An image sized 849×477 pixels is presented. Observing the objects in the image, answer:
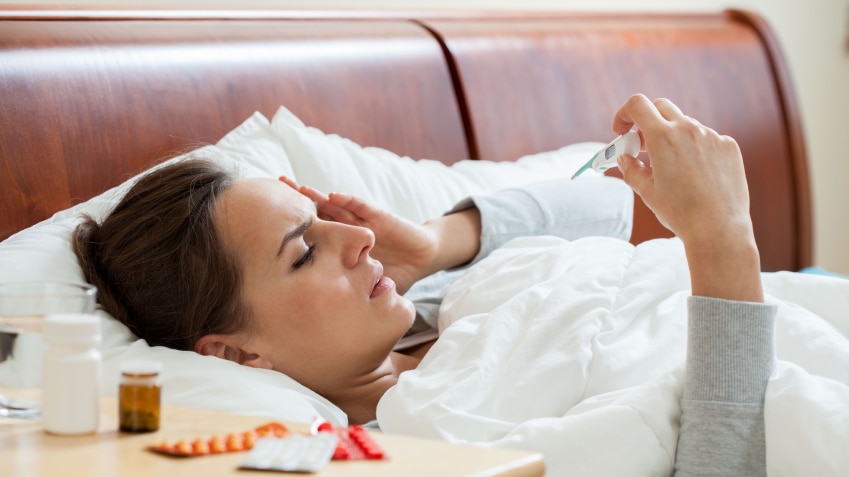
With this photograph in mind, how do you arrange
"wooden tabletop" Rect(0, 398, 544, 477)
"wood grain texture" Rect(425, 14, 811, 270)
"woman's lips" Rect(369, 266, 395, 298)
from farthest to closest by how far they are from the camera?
"wood grain texture" Rect(425, 14, 811, 270) < "woman's lips" Rect(369, 266, 395, 298) < "wooden tabletop" Rect(0, 398, 544, 477)

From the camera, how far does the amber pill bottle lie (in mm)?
783

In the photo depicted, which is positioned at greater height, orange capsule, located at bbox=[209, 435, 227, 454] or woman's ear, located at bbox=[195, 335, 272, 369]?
orange capsule, located at bbox=[209, 435, 227, 454]

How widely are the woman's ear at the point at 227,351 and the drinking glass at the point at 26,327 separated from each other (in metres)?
0.42

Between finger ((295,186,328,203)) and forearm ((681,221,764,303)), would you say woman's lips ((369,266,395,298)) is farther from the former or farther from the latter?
forearm ((681,221,764,303))

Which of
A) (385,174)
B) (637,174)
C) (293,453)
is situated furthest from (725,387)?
(385,174)

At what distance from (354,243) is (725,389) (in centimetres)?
47

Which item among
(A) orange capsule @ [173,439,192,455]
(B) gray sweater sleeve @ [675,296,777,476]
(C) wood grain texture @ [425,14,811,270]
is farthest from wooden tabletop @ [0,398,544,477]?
(C) wood grain texture @ [425,14,811,270]

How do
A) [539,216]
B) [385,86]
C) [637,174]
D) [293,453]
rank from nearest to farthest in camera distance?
1. [293,453]
2. [637,174]
3. [539,216]
4. [385,86]

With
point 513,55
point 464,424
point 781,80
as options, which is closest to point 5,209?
point 464,424

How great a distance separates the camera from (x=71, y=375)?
2.53 feet

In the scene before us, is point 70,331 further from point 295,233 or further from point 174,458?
point 295,233

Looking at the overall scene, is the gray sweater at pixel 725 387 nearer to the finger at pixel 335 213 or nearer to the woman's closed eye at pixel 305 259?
the woman's closed eye at pixel 305 259

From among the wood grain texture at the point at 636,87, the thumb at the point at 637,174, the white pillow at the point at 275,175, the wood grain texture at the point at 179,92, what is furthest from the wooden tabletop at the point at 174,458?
the wood grain texture at the point at 636,87

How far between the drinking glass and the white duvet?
1.30 feet
